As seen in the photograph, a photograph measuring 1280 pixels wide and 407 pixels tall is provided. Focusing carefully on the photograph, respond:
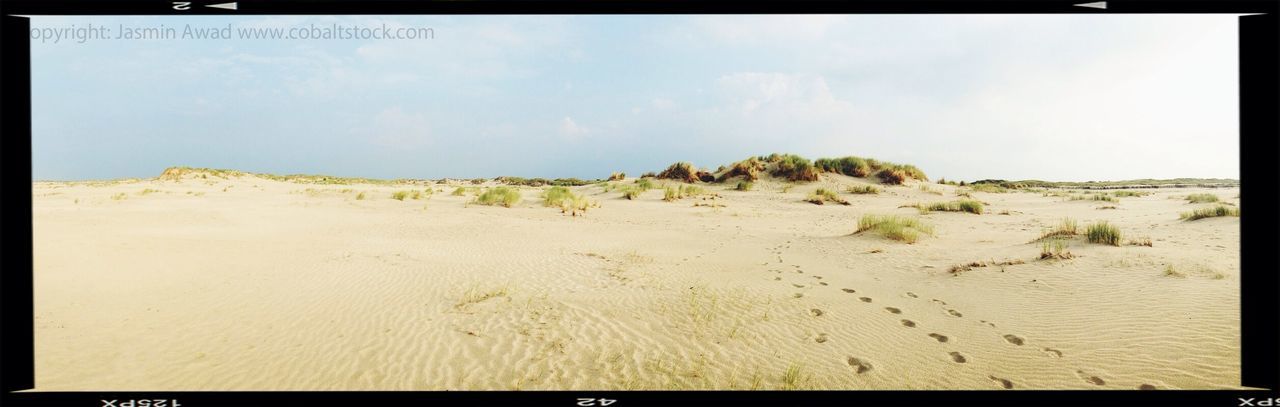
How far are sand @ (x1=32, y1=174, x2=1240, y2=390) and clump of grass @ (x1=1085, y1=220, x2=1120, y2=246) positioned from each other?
0.66ft

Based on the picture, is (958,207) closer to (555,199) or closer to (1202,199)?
(1202,199)

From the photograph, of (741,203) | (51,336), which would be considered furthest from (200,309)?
(741,203)

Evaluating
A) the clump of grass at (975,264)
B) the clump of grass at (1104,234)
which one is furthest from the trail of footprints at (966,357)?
the clump of grass at (1104,234)

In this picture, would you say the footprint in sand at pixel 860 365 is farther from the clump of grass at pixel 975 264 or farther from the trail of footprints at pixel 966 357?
the clump of grass at pixel 975 264

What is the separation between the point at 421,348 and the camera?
144 inches

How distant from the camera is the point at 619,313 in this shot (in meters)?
4.73

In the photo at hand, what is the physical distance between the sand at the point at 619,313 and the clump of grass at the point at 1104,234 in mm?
200

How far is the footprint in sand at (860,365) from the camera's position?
3.37m

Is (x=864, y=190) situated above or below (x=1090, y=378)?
above

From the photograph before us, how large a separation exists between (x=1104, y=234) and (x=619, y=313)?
25.6 feet

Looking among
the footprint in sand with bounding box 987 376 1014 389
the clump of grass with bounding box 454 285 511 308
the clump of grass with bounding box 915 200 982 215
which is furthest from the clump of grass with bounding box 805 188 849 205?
the footprint in sand with bounding box 987 376 1014 389

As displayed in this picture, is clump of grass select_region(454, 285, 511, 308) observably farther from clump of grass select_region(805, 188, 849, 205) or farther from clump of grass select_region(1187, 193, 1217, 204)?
Answer: clump of grass select_region(1187, 193, 1217, 204)

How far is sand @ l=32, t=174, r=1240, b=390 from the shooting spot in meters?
3.20

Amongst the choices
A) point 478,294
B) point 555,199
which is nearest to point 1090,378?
point 478,294
